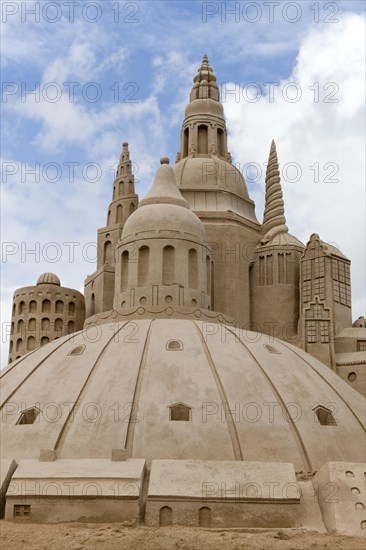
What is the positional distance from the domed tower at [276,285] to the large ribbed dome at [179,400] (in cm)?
514

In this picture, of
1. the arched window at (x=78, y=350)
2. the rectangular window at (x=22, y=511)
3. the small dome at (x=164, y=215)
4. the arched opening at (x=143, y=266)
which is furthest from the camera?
the small dome at (x=164, y=215)

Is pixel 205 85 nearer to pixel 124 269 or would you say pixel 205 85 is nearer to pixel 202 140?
pixel 202 140

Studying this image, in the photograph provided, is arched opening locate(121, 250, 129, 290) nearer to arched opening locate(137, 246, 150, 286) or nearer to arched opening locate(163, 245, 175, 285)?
arched opening locate(137, 246, 150, 286)

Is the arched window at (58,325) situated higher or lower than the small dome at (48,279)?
lower

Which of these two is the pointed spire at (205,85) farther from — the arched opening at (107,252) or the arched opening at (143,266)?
the arched opening at (143,266)

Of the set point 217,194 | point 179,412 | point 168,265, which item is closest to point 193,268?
point 168,265

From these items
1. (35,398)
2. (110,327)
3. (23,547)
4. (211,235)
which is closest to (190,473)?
(23,547)

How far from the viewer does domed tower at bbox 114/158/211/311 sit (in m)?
31.4

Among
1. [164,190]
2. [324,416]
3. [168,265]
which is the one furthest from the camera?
[164,190]

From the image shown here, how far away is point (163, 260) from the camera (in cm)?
3206

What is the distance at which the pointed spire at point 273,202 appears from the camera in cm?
3719

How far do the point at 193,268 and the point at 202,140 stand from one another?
9511mm

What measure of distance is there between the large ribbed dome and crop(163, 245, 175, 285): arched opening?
258 cm

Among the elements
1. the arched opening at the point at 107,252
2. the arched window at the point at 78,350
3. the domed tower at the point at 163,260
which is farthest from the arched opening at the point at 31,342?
the arched window at the point at 78,350
